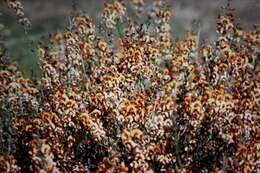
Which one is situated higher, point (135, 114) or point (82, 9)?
point (82, 9)

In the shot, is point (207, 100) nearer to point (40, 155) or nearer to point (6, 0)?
point (40, 155)

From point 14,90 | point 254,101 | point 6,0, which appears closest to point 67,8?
point 6,0

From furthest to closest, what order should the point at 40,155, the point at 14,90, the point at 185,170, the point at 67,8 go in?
1. the point at 67,8
2. the point at 14,90
3. the point at 185,170
4. the point at 40,155

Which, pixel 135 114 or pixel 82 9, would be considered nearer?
pixel 135 114

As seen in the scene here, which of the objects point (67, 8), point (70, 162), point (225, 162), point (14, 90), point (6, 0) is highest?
point (67, 8)

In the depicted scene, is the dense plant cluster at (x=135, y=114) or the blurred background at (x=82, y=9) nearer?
the dense plant cluster at (x=135, y=114)
